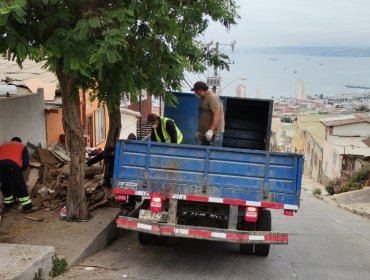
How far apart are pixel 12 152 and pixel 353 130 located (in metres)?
31.3

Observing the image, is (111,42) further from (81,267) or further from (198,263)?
(198,263)

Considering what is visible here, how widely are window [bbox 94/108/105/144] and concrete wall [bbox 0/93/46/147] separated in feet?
31.8

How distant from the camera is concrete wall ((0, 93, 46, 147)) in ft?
32.4

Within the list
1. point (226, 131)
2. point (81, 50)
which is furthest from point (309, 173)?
point (81, 50)

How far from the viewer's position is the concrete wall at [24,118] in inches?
388

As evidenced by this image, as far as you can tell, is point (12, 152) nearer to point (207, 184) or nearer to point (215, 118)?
point (215, 118)

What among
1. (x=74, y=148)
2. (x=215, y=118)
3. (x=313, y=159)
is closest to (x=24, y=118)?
(x=74, y=148)

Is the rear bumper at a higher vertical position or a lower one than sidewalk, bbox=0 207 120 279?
higher

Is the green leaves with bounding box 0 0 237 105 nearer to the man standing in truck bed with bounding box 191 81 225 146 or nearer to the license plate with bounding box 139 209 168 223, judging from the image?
the man standing in truck bed with bounding box 191 81 225 146

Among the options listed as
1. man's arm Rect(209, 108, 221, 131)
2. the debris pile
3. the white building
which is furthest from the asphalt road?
the white building

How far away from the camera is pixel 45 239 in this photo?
7320mm

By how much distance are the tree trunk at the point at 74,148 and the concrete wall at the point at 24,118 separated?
7.24 feet

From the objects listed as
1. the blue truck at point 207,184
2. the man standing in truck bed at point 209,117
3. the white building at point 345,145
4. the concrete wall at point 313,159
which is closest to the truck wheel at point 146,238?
the blue truck at point 207,184

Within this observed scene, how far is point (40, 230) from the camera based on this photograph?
307 inches
